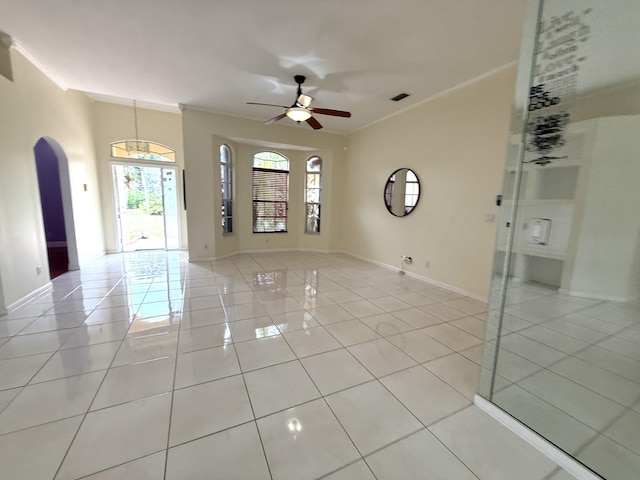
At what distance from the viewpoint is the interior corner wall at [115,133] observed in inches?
220

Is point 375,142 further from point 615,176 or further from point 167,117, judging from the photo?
point 167,117

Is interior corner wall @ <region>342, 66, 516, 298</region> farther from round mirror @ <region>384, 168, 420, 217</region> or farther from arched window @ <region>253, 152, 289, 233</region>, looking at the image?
arched window @ <region>253, 152, 289, 233</region>

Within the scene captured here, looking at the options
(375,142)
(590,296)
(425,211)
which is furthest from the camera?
(375,142)

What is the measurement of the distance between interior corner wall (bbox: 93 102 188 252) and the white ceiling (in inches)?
63.0

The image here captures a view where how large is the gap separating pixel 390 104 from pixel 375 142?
3.23 feet

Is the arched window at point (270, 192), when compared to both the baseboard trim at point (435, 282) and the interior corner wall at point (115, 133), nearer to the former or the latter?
the interior corner wall at point (115, 133)

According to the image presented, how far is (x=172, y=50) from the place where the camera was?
→ 3045 mm

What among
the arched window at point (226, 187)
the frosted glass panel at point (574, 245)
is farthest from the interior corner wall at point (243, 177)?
the frosted glass panel at point (574, 245)

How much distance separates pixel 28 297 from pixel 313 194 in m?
5.24

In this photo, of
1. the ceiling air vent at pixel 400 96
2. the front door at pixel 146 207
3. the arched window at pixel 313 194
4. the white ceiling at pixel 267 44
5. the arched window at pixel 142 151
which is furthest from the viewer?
the arched window at pixel 313 194

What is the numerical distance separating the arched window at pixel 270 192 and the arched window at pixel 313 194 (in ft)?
1.76

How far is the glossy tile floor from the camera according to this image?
1287mm

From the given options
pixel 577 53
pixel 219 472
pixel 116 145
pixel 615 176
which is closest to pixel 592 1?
pixel 577 53

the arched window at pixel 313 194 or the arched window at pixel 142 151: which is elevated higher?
the arched window at pixel 142 151
